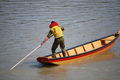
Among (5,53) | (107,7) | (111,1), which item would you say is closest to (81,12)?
(107,7)

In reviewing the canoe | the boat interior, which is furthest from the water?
the boat interior

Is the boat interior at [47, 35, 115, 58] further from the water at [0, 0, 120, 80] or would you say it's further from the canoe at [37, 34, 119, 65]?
the water at [0, 0, 120, 80]

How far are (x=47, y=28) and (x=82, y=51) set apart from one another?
20.1 ft

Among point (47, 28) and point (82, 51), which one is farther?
point (47, 28)

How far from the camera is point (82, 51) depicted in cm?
1720

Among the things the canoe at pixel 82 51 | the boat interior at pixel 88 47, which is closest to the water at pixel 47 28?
the canoe at pixel 82 51

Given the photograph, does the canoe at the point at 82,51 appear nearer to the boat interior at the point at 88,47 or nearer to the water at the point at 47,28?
the boat interior at the point at 88,47

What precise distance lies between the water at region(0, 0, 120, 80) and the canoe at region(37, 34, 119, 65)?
277mm

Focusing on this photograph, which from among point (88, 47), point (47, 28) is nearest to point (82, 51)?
point (88, 47)

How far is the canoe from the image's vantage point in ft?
47.8

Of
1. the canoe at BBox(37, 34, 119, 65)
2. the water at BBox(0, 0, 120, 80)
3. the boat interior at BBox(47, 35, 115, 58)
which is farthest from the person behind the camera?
the boat interior at BBox(47, 35, 115, 58)

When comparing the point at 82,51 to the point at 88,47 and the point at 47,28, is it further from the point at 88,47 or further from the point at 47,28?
the point at 47,28

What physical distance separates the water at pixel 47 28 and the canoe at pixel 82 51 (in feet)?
0.91

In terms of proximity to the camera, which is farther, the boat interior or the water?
the boat interior
